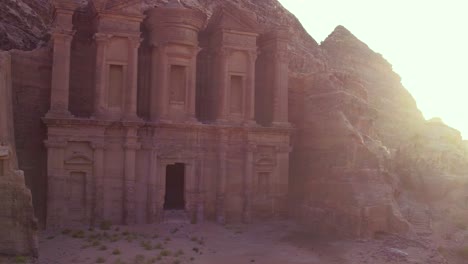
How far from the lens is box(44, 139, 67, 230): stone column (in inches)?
A: 867

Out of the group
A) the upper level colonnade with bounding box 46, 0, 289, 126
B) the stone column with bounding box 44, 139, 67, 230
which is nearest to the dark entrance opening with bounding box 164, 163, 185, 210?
the upper level colonnade with bounding box 46, 0, 289, 126

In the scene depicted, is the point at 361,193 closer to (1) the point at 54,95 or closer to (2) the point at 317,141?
(2) the point at 317,141

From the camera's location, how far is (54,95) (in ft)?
74.3

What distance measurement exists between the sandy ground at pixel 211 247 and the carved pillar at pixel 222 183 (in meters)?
1.33

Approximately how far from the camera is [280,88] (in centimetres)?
2734

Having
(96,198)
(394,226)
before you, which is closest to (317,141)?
(394,226)

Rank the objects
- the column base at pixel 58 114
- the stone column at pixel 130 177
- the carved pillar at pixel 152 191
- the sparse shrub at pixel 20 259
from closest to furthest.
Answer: the sparse shrub at pixel 20 259
the column base at pixel 58 114
the stone column at pixel 130 177
the carved pillar at pixel 152 191

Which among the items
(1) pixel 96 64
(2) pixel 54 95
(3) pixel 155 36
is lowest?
(2) pixel 54 95

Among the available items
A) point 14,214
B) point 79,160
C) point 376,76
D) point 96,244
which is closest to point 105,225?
point 96,244

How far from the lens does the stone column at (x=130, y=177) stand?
76.1ft

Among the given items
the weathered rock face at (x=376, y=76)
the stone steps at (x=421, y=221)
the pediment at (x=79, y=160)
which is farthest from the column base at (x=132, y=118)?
the weathered rock face at (x=376, y=76)

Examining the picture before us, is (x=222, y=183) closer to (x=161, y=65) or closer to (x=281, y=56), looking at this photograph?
(x=161, y=65)

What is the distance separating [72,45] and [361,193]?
1611 cm

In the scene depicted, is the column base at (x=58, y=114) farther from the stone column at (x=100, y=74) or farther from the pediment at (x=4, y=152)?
the pediment at (x=4, y=152)
